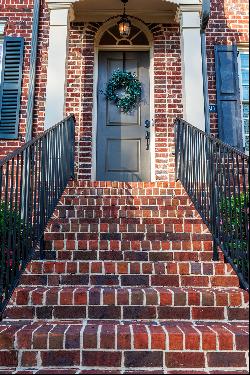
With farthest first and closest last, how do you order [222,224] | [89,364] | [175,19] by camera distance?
[175,19], [222,224], [89,364]

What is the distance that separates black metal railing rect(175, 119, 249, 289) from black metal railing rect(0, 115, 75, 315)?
4.70 ft

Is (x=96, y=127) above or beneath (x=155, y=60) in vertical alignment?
beneath

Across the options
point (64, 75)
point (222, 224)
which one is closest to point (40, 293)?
point (222, 224)

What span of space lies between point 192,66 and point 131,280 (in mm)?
3271

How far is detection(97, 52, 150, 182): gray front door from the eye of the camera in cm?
567

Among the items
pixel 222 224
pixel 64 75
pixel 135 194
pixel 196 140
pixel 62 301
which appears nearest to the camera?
pixel 62 301

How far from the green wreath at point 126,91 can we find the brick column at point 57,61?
3.47 feet

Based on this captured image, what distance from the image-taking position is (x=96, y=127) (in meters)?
5.77

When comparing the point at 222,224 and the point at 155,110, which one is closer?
the point at 222,224

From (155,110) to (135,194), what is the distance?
1830 millimetres

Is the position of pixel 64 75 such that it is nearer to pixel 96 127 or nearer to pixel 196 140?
pixel 96 127

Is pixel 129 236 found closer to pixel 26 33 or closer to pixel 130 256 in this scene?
pixel 130 256

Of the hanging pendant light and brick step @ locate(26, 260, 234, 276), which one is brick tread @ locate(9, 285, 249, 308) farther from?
the hanging pendant light

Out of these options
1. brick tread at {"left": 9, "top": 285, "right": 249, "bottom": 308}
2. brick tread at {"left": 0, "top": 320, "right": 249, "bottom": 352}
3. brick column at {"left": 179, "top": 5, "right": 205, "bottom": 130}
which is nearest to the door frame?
brick column at {"left": 179, "top": 5, "right": 205, "bottom": 130}
